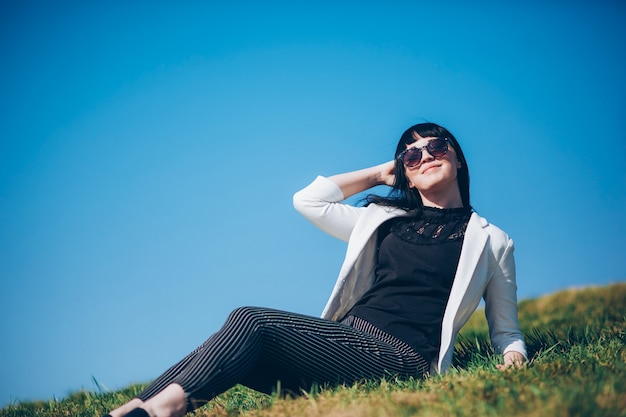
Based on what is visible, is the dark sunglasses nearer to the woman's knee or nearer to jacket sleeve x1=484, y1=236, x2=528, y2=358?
jacket sleeve x1=484, y1=236, x2=528, y2=358

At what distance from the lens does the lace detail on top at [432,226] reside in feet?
16.6

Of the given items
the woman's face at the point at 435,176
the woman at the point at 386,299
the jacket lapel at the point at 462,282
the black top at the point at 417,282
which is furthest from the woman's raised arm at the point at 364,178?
the jacket lapel at the point at 462,282

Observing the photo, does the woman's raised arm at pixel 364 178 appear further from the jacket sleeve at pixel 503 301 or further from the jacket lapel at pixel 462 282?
the jacket sleeve at pixel 503 301

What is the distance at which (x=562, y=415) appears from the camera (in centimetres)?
263

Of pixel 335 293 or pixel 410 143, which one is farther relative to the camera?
pixel 410 143

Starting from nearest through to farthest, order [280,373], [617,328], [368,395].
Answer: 1. [368,395]
2. [280,373]
3. [617,328]

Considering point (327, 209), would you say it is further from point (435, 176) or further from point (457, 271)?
point (457, 271)

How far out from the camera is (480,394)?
3244mm

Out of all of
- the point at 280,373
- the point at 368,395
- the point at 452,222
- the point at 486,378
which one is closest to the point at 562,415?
the point at 486,378

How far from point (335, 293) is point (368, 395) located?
1.48m

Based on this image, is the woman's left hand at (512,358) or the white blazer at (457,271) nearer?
the woman's left hand at (512,358)

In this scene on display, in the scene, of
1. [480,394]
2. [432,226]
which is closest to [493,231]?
[432,226]

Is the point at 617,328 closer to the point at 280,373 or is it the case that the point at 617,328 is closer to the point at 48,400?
the point at 280,373

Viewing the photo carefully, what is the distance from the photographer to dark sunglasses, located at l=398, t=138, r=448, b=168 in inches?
212
